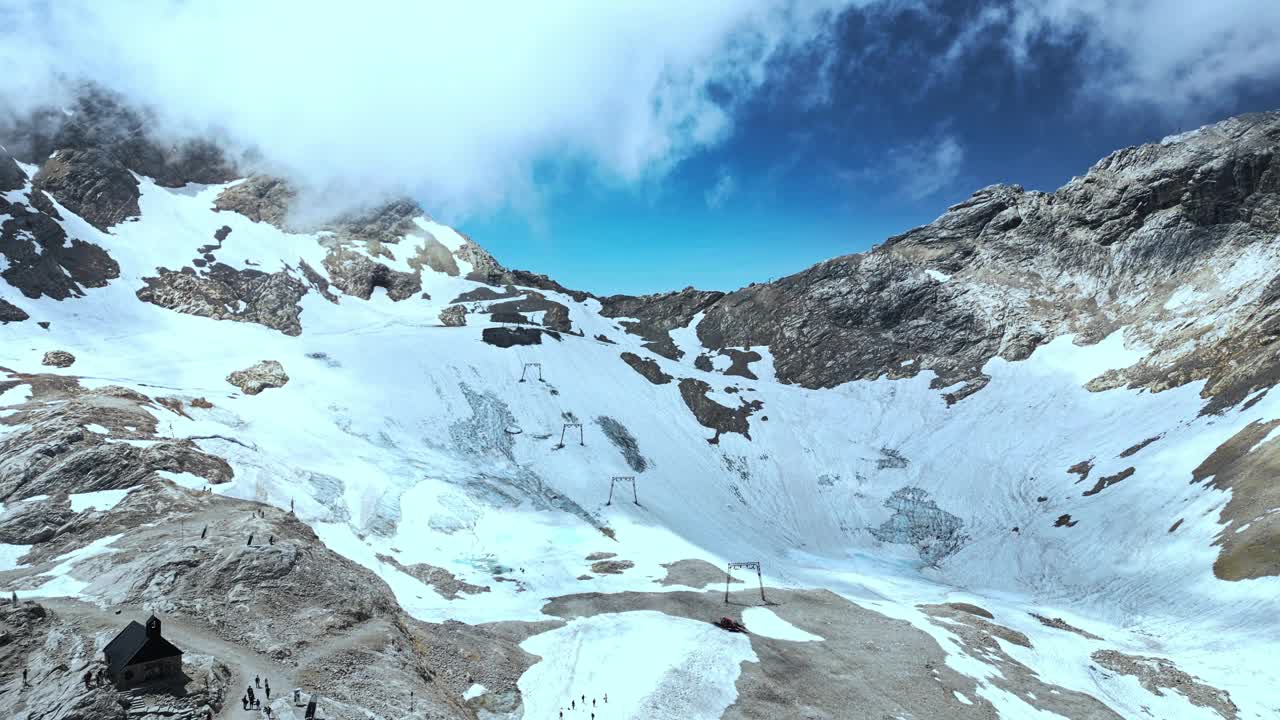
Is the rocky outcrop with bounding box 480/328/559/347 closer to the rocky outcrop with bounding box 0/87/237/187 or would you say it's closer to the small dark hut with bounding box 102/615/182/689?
the rocky outcrop with bounding box 0/87/237/187

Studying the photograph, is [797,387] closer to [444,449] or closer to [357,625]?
[444,449]

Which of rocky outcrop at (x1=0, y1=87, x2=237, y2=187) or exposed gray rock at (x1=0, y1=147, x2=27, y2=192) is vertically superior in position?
rocky outcrop at (x1=0, y1=87, x2=237, y2=187)

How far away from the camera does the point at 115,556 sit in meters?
38.9

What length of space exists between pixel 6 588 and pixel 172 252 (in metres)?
104

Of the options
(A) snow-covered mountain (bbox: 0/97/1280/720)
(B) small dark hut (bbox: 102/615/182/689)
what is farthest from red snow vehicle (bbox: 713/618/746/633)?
(B) small dark hut (bbox: 102/615/182/689)

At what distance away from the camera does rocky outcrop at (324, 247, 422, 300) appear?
5472 inches

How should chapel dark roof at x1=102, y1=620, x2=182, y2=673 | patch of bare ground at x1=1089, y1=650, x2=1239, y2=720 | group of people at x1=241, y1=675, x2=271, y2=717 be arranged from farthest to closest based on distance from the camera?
patch of bare ground at x1=1089, y1=650, x2=1239, y2=720 < group of people at x1=241, y1=675, x2=271, y2=717 < chapel dark roof at x1=102, y1=620, x2=182, y2=673

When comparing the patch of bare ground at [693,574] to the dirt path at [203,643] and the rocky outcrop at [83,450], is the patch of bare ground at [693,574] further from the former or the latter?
the rocky outcrop at [83,450]

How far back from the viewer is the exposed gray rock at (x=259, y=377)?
79.6 meters

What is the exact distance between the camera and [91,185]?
122 metres

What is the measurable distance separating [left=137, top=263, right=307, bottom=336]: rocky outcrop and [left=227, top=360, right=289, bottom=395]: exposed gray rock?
28651mm

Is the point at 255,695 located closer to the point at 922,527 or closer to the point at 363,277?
the point at 922,527

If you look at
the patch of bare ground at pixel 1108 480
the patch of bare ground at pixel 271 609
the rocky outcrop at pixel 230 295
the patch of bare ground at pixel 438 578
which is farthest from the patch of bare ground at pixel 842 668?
the rocky outcrop at pixel 230 295

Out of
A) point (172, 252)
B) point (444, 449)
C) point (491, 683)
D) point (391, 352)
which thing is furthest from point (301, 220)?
point (491, 683)
